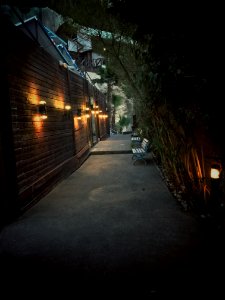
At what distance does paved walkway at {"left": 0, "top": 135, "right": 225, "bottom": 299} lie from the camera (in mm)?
2795

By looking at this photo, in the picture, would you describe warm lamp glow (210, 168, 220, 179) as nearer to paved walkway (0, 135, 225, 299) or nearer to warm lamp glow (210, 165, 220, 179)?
warm lamp glow (210, 165, 220, 179)

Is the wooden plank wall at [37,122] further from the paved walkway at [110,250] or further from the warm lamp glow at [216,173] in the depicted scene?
the warm lamp glow at [216,173]

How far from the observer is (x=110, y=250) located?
11.9 ft

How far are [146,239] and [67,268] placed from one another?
151 centimetres

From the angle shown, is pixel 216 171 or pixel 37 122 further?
pixel 37 122

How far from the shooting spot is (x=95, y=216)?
197 inches

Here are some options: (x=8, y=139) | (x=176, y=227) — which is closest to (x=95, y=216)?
(x=176, y=227)

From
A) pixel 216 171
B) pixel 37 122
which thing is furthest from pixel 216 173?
pixel 37 122

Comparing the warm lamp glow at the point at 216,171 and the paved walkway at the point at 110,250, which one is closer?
the paved walkway at the point at 110,250

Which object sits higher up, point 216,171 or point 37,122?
point 37,122

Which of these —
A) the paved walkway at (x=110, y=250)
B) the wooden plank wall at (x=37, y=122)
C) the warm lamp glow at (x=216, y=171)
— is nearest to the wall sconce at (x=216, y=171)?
the warm lamp glow at (x=216, y=171)

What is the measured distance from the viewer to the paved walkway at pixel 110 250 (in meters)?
2.80

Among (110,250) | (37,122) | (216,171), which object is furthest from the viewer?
(37,122)

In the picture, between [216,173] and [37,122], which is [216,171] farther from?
[37,122]
